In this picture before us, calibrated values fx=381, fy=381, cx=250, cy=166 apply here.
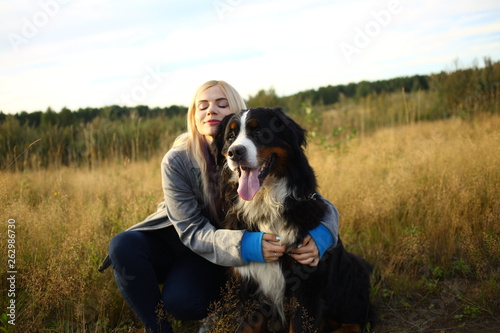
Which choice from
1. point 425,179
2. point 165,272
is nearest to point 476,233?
point 425,179

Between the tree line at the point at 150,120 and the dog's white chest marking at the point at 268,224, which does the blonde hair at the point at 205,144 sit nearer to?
the dog's white chest marking at the point at 268,224

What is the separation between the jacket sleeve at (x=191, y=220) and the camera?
7.63 feet

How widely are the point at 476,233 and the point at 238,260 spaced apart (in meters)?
2.43

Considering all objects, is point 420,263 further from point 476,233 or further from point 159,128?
point 159,128

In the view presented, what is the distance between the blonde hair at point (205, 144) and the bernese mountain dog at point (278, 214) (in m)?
0.19

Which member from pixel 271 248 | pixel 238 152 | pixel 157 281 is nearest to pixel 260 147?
pixel 238 152

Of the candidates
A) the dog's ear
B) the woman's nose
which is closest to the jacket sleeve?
the dog's ear

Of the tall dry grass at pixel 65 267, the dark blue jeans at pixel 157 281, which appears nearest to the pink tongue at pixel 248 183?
the dark blue jeans at pixel 157 281

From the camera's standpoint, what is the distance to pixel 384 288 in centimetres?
309

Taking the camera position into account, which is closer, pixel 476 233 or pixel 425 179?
pixel 476 233

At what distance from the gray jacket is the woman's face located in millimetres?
229

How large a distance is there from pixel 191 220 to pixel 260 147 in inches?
28.2

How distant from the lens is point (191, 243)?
2.52 meters

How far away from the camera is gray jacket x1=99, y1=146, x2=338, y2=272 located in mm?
2338
